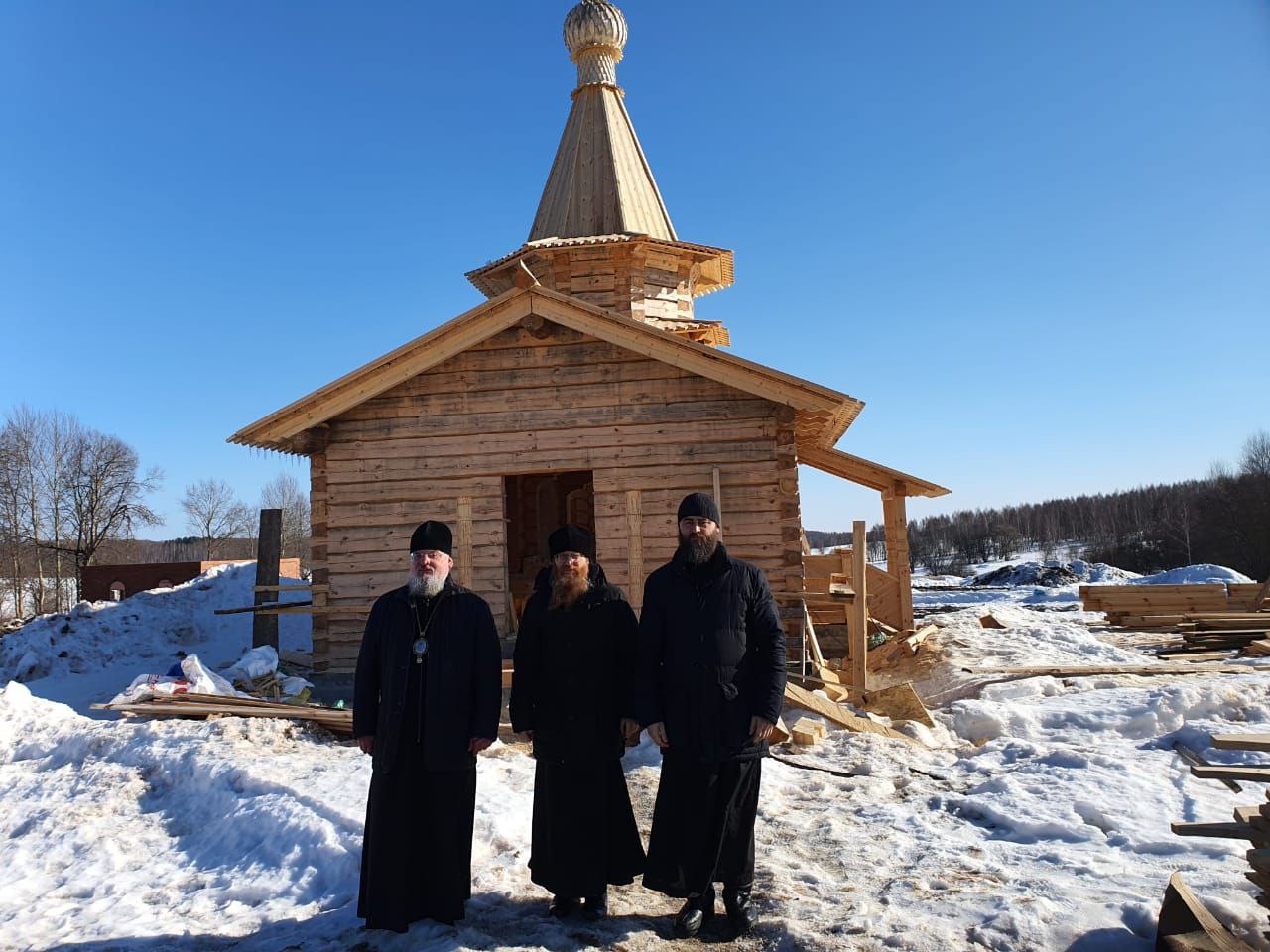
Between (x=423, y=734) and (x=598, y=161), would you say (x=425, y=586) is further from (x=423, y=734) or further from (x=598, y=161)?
(x=598, y=161)

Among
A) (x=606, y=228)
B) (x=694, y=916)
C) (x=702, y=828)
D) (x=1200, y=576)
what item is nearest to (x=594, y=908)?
(x=694, y=916)

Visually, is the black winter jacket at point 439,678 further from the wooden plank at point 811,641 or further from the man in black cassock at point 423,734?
the wooden plank at point 811,641

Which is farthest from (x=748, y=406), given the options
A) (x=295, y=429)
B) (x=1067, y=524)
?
(x=1067, y=524)

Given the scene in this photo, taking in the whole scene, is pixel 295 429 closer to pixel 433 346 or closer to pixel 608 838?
pixel 433 346

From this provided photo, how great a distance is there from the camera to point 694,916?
4000 millimetres

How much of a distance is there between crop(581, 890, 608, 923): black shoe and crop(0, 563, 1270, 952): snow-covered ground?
9cm

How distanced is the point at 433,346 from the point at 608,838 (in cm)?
776

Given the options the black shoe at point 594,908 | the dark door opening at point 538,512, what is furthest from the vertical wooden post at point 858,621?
the dark door opening at point 538,512

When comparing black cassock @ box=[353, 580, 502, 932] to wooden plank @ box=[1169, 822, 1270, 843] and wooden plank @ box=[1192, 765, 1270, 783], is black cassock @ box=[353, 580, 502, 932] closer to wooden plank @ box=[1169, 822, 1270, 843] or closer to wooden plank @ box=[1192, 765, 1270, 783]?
wooden plank @ box=[1169, 822, 1270, 843]

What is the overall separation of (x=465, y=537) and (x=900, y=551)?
9.01 metres

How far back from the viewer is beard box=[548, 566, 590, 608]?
14.4 ft

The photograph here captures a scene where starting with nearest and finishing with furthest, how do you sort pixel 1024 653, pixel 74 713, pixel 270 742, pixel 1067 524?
pixel 270 742 < pixel 74 713 < pixel 1024 653 < pixel 1067 524

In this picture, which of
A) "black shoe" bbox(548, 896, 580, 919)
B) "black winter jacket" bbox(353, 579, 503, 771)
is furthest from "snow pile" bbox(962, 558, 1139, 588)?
"black winter jacket" bbox(353, 579, 503, 771)

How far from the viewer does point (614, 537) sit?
10.7m
